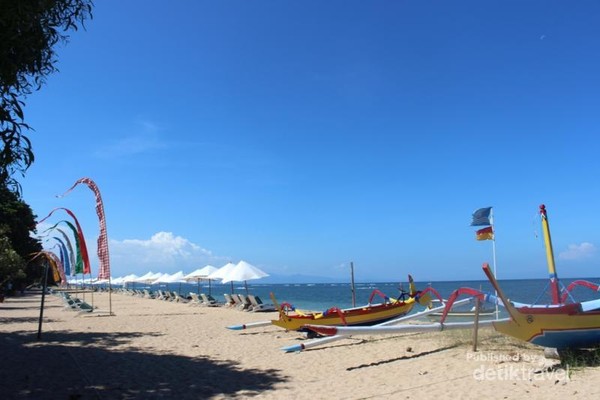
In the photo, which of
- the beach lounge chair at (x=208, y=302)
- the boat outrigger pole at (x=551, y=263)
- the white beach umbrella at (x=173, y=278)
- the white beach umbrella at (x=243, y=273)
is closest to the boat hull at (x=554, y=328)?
the boat outrigger pole at (x=551, y=263)

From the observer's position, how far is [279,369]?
837 centimetres

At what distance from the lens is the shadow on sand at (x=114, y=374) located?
21.6ft

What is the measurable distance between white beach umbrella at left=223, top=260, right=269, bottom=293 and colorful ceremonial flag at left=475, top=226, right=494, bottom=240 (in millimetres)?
11980

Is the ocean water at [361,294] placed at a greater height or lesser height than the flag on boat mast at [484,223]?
lesser

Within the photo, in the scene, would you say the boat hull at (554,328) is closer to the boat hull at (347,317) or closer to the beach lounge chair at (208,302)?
the boat hull at (347,317)

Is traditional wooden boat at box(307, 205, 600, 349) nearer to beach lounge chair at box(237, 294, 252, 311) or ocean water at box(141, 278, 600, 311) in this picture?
ocean water at box(141, 278, 600, 311)

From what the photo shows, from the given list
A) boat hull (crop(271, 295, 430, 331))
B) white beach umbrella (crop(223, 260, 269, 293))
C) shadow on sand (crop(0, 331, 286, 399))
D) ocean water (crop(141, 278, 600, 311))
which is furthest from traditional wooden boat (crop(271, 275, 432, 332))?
white beach umbrella (crop(223, 260, 269, 293))

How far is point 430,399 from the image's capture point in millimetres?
6137

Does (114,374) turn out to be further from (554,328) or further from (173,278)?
(173,278)

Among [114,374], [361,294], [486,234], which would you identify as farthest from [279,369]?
[361,294]

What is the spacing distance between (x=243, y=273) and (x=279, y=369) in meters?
14.9

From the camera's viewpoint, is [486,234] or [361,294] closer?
[486,234]

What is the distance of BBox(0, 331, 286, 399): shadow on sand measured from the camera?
21.6 ft

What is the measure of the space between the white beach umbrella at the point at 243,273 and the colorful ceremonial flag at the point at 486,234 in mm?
11980
